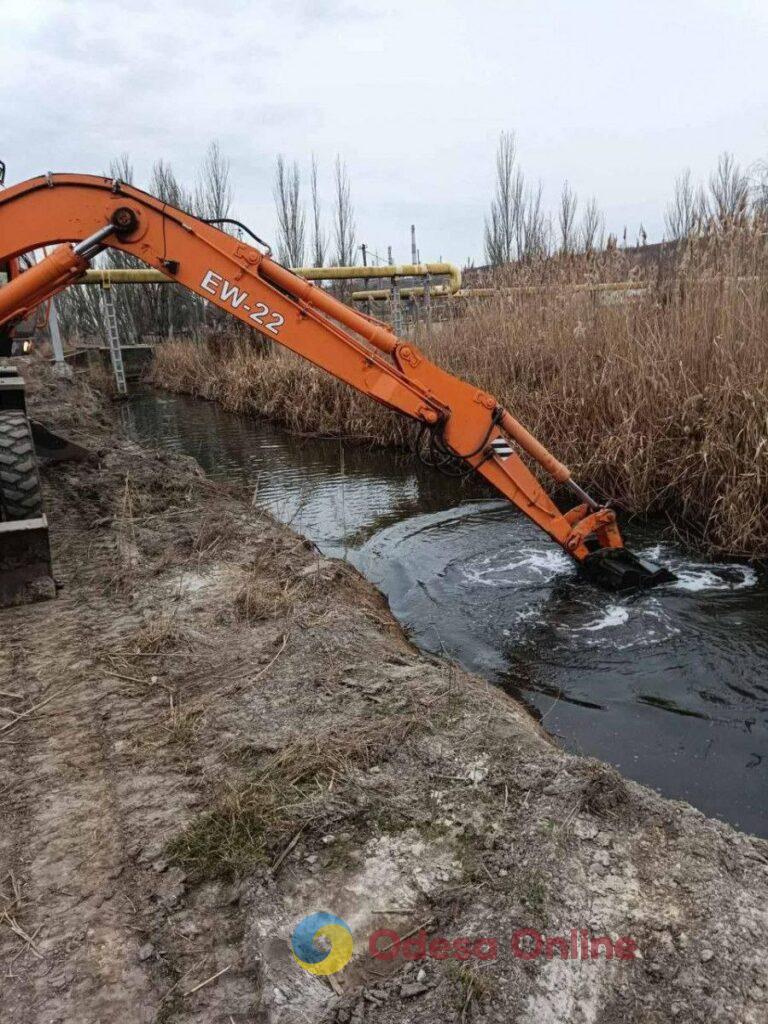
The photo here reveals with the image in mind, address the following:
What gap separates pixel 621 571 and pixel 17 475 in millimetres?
3581

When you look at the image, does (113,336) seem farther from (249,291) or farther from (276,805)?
(276,805)

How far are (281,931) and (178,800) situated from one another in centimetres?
60

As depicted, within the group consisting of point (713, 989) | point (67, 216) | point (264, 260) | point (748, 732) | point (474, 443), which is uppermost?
point (67, 216)

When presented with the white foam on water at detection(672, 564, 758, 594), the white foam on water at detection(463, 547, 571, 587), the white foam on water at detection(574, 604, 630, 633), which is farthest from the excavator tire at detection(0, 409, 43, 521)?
the white foam on water at detection(672, 564, 758, 594)

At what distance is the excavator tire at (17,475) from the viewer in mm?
3799

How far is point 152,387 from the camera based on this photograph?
19.8 metres

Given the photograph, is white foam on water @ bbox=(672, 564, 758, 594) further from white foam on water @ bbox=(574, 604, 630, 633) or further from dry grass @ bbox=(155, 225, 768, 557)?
white foam on water @ bbox=(574, 604, 630, 633)

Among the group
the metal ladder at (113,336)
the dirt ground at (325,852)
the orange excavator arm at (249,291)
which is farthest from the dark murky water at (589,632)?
the metal ladder at (113,336)

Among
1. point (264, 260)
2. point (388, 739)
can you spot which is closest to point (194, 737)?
point (388, 739)

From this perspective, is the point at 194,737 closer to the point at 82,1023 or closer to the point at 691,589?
the point at 82,1023

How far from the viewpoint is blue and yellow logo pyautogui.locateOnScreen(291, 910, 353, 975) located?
60.4 inches

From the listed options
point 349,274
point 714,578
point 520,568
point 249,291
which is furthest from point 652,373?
point 349,274

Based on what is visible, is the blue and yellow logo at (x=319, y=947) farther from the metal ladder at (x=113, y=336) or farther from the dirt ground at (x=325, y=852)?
the metal ladder at (x=113, y=336)

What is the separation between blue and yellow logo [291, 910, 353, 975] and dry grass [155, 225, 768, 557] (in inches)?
162
